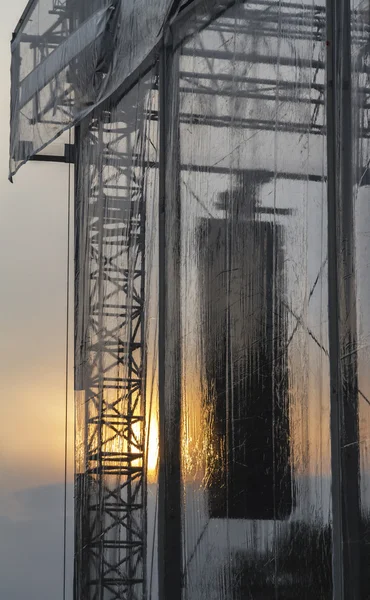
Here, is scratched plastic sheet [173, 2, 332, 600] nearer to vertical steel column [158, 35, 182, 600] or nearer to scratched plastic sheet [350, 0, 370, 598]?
vertical steel column [158, 35, 182, 600]

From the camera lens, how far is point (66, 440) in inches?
649

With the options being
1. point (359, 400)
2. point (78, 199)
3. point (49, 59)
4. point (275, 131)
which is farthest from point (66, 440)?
point (359, 400)

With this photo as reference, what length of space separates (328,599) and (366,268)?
210 centimetres

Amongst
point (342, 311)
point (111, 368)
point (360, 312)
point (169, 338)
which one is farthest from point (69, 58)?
point (360, 312)

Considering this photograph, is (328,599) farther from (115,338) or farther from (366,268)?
(115,338)

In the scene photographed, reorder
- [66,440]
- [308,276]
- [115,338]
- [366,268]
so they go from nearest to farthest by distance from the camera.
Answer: [366,268] < [308,276] < [115,338] < [66,440]

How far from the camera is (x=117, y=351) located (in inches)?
539

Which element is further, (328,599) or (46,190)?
(46,190)

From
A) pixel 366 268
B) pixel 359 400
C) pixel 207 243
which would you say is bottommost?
pixel 359 400

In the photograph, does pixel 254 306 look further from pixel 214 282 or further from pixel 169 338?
pixel 169 338

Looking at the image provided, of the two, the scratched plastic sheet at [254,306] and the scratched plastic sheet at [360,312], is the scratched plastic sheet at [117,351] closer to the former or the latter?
the scratched plastic sheet at [254,306]

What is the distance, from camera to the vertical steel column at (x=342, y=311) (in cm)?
825

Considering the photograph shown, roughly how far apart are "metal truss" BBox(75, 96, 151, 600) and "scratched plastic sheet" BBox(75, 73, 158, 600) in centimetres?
1

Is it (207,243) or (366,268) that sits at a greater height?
(207,243)
